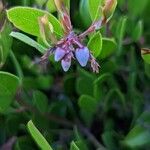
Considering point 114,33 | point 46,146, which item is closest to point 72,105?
point 114,33

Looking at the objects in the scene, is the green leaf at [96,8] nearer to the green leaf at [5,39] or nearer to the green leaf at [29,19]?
the green leaf at [29,19]

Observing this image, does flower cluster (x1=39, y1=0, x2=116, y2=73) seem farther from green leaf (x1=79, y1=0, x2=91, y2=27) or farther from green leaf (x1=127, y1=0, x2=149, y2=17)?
green leaf (x1=127, y1=0, x2=149, y2=17)

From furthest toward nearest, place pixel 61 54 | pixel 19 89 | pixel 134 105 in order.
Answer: pixel 134 105 → pixel 19 89 → pixel 61 54

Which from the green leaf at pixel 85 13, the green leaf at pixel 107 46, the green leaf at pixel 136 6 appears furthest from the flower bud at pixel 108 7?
the green leaf at pixel 136 6

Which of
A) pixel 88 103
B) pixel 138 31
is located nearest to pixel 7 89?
pixel 88 103

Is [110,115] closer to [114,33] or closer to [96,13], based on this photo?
[114,33]

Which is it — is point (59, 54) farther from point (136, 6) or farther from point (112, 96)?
point (136, 6)
